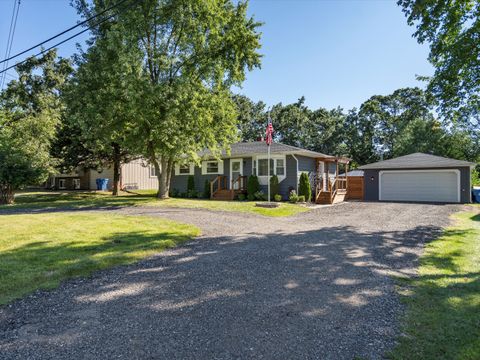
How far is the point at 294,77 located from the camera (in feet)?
69.7

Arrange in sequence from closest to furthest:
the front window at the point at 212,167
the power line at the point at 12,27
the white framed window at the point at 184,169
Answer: the power line at the point at 12,27 < the front window at the point at 212,167 < the white framed window at the point at 184,169

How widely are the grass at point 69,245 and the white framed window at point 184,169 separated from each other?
12.7 m

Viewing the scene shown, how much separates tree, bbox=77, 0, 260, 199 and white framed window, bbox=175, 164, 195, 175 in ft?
17.1

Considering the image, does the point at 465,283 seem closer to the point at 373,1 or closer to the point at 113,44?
the point at 373,1

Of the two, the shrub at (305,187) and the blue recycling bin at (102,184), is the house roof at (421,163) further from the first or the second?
the blue recycling bin at (102,184)

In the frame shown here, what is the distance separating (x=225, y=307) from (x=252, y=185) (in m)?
15.6

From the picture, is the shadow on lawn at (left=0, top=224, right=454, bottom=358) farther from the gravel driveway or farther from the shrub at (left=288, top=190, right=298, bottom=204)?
the shrub at (left=288, top=190, right=298, bottom=204)

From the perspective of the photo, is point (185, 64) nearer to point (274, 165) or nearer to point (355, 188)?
point (274, 165)

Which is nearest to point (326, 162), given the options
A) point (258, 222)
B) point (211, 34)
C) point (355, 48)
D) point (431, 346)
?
point (355, 48)

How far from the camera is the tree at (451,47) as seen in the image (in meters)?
9.34

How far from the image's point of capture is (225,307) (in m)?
3.86

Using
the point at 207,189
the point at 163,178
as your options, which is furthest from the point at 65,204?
the point at 207,189

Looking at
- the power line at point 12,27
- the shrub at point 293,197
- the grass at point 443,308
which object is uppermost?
the power line at point 12,27

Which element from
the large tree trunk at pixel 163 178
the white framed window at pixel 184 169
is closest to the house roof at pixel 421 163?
the white framed window at pixel 184 169
